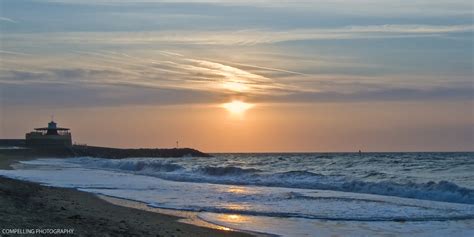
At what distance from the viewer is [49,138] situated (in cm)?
9481

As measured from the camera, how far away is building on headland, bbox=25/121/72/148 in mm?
94562

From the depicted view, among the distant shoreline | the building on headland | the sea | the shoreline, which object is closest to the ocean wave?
the sea

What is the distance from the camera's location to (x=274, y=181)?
101 feet

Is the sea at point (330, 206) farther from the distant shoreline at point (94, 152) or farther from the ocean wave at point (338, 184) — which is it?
the distant shoreline at point (94, 152)

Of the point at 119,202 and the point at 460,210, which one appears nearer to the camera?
the point at 460,210

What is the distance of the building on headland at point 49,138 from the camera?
94562mm

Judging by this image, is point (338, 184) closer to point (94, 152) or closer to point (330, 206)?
point (330, 206)

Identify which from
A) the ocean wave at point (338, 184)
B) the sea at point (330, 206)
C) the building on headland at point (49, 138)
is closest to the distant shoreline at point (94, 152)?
the building on headland at point (49, 138)

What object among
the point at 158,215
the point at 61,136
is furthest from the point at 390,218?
the point at 61,136

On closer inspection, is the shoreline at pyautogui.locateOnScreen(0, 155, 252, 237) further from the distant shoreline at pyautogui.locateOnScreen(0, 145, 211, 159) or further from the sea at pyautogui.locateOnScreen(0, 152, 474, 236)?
the distant shoreline at pyautogui.locateOnScreen(0, 145, 211, 159)

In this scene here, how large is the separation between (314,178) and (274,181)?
2.08 meters

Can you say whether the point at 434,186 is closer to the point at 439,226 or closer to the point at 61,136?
the point at 439,226

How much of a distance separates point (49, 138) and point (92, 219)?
281 feet

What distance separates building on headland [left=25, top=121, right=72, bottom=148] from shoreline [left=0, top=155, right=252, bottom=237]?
78.7 m
